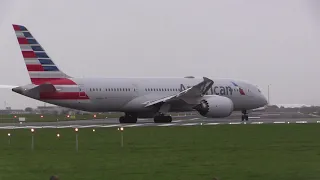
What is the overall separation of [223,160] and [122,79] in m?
37.3

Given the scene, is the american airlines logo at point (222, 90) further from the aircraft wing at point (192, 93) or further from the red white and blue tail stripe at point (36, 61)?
the red white and blue tail stripe at point (36, 61)

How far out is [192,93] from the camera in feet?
186

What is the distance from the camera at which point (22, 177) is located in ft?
57.8

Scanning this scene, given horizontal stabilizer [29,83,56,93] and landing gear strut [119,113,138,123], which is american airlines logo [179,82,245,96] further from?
horizontal stabilizer [29,83,56,93]

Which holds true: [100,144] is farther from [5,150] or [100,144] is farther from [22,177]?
[22,177]

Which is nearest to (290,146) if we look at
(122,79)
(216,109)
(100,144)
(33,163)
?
(100,144)

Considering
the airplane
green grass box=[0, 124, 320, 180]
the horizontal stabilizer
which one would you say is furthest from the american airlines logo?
green grass box=[0, 124, 320, 180]

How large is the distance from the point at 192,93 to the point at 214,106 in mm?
2292

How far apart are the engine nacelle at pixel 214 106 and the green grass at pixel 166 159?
78.0 ft

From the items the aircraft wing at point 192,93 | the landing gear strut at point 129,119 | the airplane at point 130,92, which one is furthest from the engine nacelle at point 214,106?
the landing gear strut at point 129,119

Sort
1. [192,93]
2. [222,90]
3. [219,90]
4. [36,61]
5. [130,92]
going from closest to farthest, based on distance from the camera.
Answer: [36,61]
[192,93]
[130,92]
[219,90]
[222,90]

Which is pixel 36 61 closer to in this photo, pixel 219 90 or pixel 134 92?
pixel 134 92

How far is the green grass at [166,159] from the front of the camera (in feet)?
59.0

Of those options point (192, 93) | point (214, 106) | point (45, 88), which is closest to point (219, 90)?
point (192, 93)
